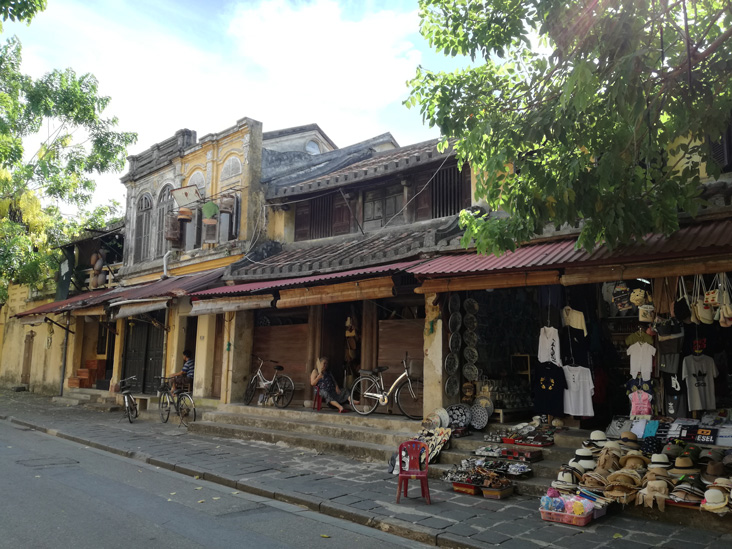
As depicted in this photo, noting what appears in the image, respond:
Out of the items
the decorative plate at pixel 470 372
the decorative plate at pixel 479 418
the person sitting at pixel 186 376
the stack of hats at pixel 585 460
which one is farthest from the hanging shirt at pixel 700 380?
the person sitting at pixel 186 376

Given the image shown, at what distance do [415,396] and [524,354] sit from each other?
2374 mm

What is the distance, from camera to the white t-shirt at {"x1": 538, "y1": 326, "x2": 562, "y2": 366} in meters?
9.11

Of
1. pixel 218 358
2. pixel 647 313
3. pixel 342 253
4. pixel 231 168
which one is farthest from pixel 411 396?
pixel 231 168

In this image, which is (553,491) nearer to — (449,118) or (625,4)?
(449,118)

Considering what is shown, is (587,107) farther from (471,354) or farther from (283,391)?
(283,391)

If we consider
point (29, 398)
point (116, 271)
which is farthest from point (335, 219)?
point (29, 398)

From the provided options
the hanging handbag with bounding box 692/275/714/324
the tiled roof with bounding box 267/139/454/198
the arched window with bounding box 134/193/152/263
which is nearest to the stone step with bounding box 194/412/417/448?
the hanging handbag with bounding box 692/275/714/324

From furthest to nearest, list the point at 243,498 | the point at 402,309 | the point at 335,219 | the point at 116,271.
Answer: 1. the point at 116,271
2. the point at 335,219
3. the point at 402,309
4. the point at 243,498

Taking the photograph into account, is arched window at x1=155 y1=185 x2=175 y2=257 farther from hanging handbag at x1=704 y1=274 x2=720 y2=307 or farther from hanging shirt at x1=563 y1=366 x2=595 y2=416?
hanging handbag at x1=704 y1=274 x2=720 y2=307

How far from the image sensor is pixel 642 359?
8477mm

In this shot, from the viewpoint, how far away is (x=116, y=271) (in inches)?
870

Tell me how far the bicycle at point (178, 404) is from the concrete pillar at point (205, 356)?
61 centimetres

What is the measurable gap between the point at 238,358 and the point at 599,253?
10.1 meters

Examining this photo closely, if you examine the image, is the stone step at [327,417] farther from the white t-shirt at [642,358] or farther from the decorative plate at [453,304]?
the white t-shirt at [642,358]
